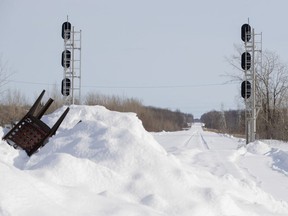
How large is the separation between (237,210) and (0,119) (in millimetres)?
22223

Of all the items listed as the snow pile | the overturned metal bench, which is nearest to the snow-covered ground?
the overturned metal bench

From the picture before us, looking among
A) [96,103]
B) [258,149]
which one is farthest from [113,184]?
[96,103]

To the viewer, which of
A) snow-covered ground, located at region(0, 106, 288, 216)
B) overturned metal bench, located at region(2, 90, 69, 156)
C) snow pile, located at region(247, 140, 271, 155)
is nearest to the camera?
snow-covered ground, located at region(0, 106, 288, 216)

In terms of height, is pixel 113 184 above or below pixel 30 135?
below

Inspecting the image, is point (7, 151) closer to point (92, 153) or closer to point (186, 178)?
point (92, 153)

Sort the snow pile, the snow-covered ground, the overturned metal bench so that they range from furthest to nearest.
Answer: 1. the snow pile
2. the overturned metal bench
3. the snow-covered ground

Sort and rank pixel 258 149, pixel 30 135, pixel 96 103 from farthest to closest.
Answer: pixel 96 103 < pixel 258 149 < pixel 30 135

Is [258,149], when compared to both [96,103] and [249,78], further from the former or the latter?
[96,103]

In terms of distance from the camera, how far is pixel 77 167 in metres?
6.79

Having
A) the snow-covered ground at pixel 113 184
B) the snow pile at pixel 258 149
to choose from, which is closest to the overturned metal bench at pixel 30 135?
the snow-covered ground at pixel 113 184

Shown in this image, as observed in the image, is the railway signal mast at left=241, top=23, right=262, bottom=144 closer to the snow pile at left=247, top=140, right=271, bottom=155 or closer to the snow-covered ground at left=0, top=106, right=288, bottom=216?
the snow pile at left=247, top=140, right=271, bottom=155

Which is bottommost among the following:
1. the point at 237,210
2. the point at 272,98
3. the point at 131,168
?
the point at 237,210

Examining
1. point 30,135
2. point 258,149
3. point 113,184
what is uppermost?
point 30,135

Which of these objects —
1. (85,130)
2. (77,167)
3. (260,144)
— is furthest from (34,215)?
(260,144)
